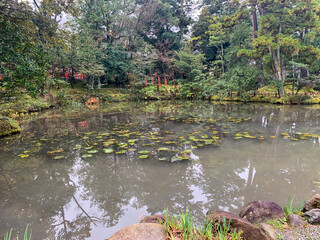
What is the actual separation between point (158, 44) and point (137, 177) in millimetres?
19513

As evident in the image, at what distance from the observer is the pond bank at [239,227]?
119cm

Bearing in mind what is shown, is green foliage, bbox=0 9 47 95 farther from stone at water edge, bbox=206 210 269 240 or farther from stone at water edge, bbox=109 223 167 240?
stone at water edge, bbox=206 210 269 240

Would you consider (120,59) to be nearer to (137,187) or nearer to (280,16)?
(280,16)

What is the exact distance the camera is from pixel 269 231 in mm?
1278

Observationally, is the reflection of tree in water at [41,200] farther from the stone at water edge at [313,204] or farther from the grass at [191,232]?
the stone at water edge at [313,204]

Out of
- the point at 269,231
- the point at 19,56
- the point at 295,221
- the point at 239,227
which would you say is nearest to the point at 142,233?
the point at 239,227

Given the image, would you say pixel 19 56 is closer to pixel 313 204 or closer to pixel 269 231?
pixel 269 231

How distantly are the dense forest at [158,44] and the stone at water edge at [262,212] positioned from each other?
14.9ft

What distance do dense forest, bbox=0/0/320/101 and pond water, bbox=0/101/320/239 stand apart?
6.81ft

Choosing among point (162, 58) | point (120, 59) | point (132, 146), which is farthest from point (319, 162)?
point (120, 59)

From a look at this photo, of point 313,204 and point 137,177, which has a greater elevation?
point 313,204

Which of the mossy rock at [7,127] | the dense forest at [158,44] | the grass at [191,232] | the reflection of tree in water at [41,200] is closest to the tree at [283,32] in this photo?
the dense forest at [158,44]

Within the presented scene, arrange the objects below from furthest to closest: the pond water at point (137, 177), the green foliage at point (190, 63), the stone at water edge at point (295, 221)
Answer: the green foliage at point (190, 63) → the pond water at point (137, 177) → the stone at water edge at point (295, 221)

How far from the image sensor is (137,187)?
2.27 meters
